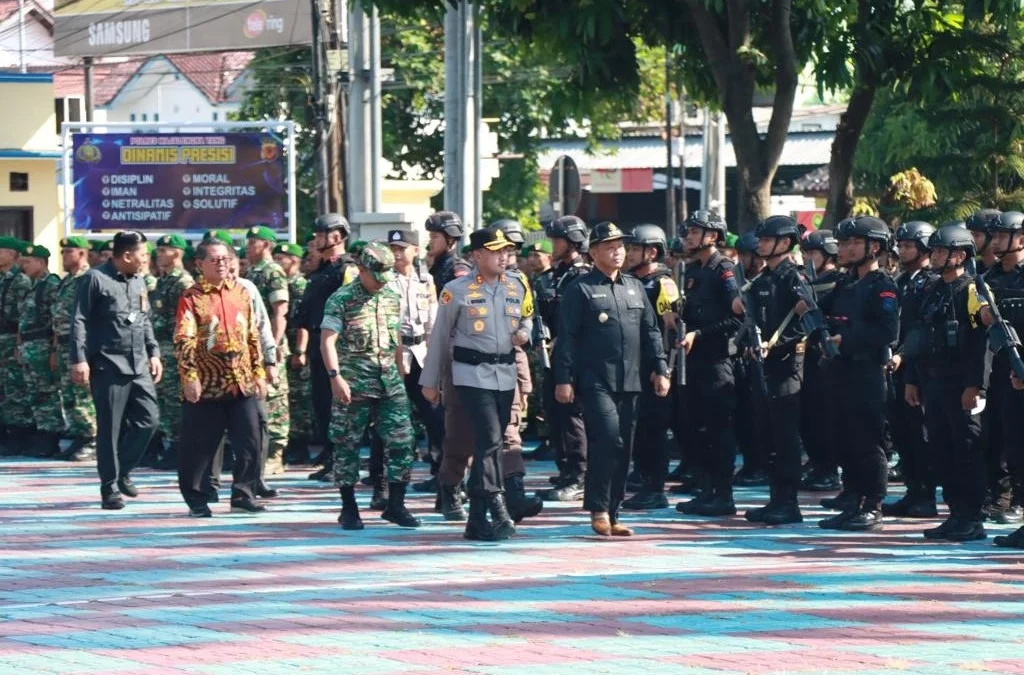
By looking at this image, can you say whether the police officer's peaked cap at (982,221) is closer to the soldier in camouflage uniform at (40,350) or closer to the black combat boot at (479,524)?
the black combat boot at (479,524)

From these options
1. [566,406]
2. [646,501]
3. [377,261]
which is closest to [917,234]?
[646,501]

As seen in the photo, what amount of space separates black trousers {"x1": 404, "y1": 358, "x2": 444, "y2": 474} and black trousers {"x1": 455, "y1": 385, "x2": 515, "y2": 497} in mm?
1615

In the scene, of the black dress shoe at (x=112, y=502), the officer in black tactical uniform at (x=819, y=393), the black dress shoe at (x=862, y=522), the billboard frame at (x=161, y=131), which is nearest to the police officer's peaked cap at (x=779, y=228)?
the officer in black tactical uniform at (x=819, y=393)

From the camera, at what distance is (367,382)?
12289mm

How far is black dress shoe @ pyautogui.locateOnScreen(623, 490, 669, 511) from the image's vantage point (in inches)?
532

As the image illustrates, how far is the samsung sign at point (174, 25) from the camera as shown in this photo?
3959 cm

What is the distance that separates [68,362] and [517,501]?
695 centimetres

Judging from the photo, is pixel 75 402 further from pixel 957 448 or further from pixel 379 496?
pixel 957 448

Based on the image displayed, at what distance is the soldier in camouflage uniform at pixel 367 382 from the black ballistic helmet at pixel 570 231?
2.59 metres

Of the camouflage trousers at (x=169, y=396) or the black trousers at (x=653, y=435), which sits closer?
the black trousers at (x=653, y=435)

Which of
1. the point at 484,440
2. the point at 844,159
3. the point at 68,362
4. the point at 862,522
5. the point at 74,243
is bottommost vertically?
the point at 862,522

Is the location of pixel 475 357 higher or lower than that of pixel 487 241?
lower

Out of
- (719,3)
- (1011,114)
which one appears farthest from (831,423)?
(1011,114)

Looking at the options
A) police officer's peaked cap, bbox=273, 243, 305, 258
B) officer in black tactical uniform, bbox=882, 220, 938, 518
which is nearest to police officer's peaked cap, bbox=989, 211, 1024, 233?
officer in black tactical uniform, bbox=882, 220, 938, 518
